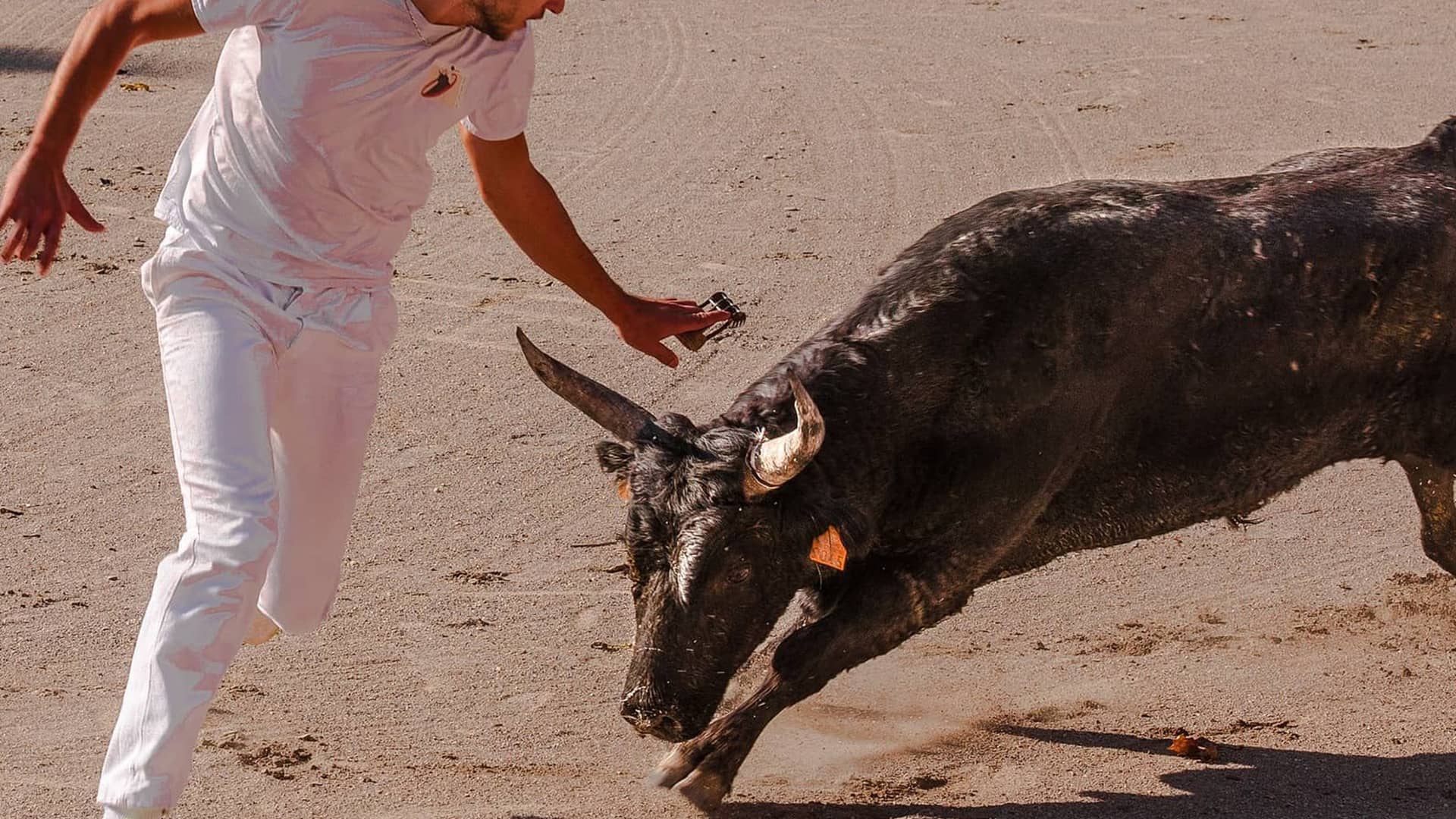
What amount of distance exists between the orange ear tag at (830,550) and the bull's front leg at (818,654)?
0.40m

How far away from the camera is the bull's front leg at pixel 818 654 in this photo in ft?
17.9

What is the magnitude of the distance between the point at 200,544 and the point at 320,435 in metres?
0.62

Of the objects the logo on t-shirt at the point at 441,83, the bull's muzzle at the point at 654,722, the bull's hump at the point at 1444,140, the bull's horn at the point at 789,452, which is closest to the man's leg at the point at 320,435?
the logo on t-shirt at the point at 441,83

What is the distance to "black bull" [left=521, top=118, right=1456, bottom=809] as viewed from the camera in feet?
17.6

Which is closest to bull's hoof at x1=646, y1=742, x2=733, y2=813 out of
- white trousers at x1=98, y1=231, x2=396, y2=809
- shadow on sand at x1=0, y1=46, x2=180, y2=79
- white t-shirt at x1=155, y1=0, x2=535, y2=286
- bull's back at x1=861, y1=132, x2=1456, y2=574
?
bull's back at x1=861, y1=132, x2=1456, y2=574

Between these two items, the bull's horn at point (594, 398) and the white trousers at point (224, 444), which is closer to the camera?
the white trousers at point (224, 444)

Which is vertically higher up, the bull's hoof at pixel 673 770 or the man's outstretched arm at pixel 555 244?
the man's outstretched arm at pixel 555 244

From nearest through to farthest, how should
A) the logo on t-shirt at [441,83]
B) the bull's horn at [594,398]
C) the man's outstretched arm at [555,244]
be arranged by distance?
the logo on t-shirt at [441,83], the man's outstretched arm at [555,244], the bull's horn at [594,398]

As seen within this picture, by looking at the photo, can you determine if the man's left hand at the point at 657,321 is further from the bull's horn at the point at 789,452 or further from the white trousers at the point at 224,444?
the white trousers at the point at 224,444

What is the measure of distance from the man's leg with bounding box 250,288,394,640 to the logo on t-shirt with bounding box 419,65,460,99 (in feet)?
1.73

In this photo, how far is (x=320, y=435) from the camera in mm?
4727

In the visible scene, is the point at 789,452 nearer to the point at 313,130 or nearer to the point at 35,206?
the point at 313,130

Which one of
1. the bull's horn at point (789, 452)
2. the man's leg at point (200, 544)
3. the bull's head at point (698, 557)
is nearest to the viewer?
the man's leg at point (200, 544)

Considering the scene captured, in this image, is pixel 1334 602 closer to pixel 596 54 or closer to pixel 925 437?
pixel 925 437
